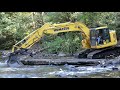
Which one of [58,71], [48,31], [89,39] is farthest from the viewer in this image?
[89,39]

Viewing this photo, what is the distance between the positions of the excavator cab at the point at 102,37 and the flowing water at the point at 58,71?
777 mm

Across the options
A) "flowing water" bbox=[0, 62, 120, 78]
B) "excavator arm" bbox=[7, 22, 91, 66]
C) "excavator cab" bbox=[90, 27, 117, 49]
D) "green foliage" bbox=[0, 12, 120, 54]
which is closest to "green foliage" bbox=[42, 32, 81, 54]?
"green foliage" bbox=[0, 12, 120, 54]

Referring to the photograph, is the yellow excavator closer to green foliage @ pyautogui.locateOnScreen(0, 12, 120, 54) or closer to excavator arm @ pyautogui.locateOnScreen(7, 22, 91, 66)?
excavator arm @ pyautogui.locateOnScreen(7, 22, 91, 66)

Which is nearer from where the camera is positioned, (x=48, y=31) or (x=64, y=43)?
(x=48, y=31)

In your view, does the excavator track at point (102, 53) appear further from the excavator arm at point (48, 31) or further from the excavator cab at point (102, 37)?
the excavator arm at point (48, 31)

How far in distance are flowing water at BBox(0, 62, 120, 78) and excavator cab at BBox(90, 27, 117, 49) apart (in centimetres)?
78

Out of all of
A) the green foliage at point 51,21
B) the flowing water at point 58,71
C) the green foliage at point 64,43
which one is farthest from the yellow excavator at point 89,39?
the flowing water at point 58,71

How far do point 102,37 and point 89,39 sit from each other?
12.3 inches

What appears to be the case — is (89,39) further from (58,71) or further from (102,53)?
(58,71)

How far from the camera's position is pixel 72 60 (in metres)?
8.01

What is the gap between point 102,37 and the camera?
830 centimetres

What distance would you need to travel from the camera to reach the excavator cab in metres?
8.24

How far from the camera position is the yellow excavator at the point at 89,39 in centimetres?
820

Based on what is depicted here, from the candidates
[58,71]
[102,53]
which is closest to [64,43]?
[102,53]
